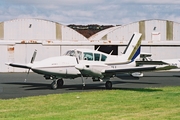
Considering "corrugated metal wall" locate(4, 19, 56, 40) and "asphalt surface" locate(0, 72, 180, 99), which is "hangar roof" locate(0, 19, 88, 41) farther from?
"asphalt surface" locate(0, 72, 180, 99)

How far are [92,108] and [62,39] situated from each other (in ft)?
127

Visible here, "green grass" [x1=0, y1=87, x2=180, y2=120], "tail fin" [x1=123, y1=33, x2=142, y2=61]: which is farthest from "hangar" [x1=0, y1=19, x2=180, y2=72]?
"green grass" [x1=0, y1=87, x2=180, y2=120]

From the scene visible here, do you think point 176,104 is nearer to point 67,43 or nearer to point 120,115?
point 120,115

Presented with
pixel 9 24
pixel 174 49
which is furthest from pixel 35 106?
pixel 174 49

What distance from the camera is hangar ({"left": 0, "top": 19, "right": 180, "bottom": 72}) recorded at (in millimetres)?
48719

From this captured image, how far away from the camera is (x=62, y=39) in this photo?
174 ft

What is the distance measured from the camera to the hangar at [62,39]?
160 ft

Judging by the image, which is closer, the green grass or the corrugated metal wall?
the green grass

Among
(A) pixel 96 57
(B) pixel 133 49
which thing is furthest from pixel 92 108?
(B) pixel 133 49

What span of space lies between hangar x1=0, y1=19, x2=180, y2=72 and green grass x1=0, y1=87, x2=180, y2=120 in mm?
31285

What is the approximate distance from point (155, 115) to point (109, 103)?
11.3 feet

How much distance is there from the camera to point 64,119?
12086 millimetres

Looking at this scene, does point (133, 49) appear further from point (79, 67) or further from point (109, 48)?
point (109, 48)

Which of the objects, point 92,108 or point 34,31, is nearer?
point 92,108
